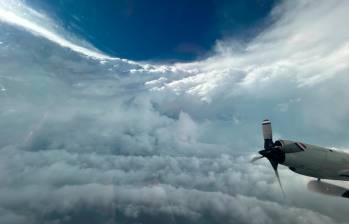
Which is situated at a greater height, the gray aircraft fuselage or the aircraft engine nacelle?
the aircraft engine nacelle

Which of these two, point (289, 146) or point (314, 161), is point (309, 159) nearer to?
point (314, 161)

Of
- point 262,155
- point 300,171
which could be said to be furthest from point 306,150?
point 262,155

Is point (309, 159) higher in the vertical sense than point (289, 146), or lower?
lower

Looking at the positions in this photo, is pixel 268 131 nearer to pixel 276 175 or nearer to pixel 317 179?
pixel 276 175

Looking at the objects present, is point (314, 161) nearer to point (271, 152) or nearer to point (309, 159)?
point (309, 159)

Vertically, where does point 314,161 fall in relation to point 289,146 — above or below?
below

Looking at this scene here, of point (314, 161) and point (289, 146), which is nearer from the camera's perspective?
point (289, 146)

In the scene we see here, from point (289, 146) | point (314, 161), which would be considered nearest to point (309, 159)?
point (314, 161)

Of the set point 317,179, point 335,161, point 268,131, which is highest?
point 268,131
